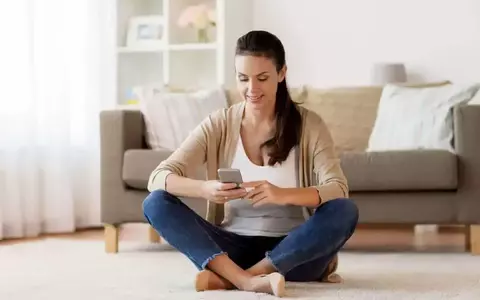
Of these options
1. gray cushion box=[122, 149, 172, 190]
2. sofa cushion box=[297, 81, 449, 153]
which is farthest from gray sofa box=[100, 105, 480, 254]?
gray cushion box=[122, 149, 172, 190]

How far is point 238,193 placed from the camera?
196cm

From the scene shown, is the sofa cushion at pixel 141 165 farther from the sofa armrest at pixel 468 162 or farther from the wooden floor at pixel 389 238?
the sofa armrest at pixel 468 162

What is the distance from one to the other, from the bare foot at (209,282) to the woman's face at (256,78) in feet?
1.50

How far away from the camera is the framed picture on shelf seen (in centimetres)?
453

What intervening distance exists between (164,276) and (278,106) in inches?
25.6

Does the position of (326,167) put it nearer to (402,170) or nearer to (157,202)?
(157,202)

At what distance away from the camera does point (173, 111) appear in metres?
3.51

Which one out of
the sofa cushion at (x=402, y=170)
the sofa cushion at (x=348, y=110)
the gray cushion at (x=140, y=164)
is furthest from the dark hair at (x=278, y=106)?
the sofa cushion at (x=348, y=110)

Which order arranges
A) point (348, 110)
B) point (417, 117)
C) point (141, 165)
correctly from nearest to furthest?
point (141, 165) < point (417, 117) < point (348, 110)

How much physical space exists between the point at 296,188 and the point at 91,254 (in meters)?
1.31

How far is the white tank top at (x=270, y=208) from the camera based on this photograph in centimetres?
215

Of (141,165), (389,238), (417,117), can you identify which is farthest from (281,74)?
(389,238)

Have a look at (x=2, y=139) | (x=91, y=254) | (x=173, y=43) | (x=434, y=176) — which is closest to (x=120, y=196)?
(x=91, y=254)

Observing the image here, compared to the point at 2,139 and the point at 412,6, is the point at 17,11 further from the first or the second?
the point at 412,6
